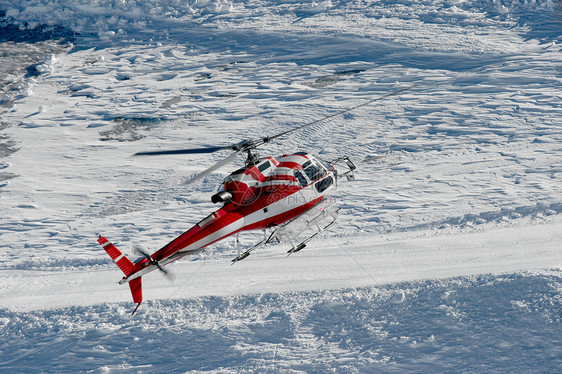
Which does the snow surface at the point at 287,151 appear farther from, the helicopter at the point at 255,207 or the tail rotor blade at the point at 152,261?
the tail rotor blade at the point at 152,261

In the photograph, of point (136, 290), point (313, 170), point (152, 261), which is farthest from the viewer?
point (313, 170)

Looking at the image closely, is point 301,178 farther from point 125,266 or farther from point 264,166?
point 125,266

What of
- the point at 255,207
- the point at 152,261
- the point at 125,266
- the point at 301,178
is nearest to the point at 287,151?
the point at 301,178

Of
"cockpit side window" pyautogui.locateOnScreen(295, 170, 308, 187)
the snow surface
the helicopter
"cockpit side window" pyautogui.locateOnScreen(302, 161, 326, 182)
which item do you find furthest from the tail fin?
"cockpit side window" pyautogui.locateOnScreen(302, 161, 326, 182)

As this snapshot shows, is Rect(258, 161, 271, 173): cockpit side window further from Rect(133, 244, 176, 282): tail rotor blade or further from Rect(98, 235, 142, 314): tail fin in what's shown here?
Rect(98, 235, 142, 314): tail fin

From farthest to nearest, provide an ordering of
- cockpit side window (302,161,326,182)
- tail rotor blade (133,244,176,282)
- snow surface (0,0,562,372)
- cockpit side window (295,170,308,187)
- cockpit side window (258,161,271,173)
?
snow surface (0,0,562,372) < cockpit side window (302,161,326,182) < cockpit side window (295,170,308,187) < cockpit side window (258,161,271,173) < tail rotor blade (133,244,176,282)

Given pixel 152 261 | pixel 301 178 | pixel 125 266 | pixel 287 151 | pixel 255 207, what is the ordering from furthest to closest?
pixel 287 151 < pixel 301 178 < pixel 255 207 < pixel 125 266 < pixel 152 261

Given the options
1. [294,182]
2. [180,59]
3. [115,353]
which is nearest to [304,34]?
[180,59]
